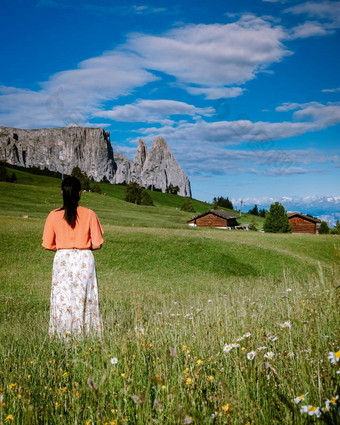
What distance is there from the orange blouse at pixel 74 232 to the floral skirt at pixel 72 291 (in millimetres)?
143

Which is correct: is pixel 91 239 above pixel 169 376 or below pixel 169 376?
above

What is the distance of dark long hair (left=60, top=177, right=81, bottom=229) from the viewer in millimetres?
6391

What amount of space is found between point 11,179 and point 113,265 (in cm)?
9509

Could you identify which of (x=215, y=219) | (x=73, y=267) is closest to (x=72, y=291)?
(x=73, y=267)

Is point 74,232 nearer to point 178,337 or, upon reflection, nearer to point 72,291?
point 72,291

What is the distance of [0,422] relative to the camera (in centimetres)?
240

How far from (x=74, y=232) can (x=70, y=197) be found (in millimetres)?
648

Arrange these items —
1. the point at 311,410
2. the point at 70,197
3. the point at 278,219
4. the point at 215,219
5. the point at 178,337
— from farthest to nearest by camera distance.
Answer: the point at 215,219, the point at 278,219, the point at 70,197, the point at 178,337, the point at 311,410

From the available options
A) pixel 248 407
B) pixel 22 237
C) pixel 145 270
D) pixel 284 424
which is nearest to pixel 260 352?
pixel 248 407

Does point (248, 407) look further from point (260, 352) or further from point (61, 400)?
point (61, 400)

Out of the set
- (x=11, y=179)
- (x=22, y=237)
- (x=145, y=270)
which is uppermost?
(x=11, y=179)

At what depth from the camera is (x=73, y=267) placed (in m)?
6.53

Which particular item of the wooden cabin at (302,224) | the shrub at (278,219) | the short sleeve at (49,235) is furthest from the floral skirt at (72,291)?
the wooden cabin at (302,224)

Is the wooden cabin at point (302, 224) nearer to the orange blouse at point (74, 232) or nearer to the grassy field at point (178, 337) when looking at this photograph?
the grassy field at point (178, 337)
